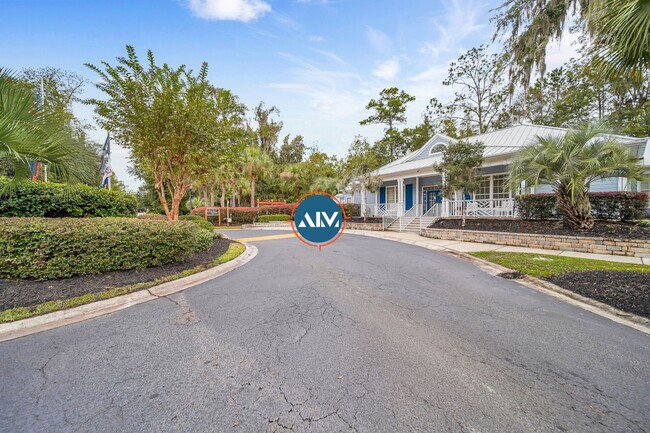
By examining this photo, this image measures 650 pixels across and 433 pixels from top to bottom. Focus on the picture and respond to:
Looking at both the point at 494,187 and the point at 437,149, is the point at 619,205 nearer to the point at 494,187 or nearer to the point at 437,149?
the point at 494,187

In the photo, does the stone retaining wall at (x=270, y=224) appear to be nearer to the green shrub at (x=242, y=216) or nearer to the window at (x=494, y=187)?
the green shrub at (x=242, y=216)

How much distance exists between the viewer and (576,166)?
856cm

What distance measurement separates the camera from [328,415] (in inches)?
72.4

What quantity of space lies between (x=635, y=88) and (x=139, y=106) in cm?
3072

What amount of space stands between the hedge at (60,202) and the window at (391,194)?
16914mm

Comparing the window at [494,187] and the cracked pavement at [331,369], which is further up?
the window at [494,187]

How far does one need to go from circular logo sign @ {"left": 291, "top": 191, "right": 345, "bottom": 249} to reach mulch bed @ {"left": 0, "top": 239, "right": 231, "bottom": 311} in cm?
291

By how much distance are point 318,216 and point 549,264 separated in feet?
19.1

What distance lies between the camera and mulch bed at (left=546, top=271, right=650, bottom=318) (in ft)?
12.6

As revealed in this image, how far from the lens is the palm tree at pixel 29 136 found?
11.9 feet

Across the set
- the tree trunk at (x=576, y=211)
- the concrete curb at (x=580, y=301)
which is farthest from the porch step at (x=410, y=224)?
the concrete curb at (x=580, y=301)

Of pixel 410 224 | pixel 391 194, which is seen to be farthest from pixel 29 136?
pixel 391 194

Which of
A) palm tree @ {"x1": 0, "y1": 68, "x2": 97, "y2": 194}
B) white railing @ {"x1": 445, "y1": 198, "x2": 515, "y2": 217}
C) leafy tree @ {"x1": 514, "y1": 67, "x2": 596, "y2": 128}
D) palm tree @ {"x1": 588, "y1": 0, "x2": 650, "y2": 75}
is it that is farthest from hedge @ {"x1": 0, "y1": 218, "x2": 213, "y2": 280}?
leafy tree @ {"x1": 514, "y1": 67, "x2": 596, "y2": 128}

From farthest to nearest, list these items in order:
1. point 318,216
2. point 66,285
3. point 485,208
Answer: point 485,208, point 318,216, point 66,285
